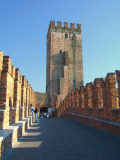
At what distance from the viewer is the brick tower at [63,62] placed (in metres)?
34.1

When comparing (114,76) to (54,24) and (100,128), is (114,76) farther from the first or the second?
(54,24)

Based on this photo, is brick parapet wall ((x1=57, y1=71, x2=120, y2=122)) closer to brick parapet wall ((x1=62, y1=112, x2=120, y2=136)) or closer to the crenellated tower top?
brick parapet wall ((x1=62, y1=112, x2=120, y2=136))

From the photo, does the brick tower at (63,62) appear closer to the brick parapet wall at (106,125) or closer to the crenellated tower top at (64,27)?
the crenellated tower top at (64,27)

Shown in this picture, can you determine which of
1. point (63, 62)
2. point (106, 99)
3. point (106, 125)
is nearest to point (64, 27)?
point (63, 62)

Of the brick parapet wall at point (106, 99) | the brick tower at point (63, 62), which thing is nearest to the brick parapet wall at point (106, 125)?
the brick parapet wall at point (106, 99)

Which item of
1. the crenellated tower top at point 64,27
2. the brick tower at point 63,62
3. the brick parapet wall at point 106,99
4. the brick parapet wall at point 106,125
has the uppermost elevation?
the crenellated tower top at point 64,27

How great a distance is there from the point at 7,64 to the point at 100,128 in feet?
17.6

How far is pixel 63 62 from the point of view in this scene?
35.5 meters

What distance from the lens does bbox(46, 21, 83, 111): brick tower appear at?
34094 mm

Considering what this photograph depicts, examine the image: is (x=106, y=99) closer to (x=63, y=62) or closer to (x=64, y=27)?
(x=63, y=62)

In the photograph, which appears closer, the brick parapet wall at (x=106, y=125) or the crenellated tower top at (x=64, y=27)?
the brick parapet wall at (x=106, y=125)

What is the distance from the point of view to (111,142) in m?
6.00

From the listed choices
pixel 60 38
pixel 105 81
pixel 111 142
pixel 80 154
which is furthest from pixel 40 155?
pixel 60 38

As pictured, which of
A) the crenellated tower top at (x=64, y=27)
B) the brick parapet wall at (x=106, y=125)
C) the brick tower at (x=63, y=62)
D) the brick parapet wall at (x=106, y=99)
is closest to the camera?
the brick parapet wall at (x=106, y=125)
